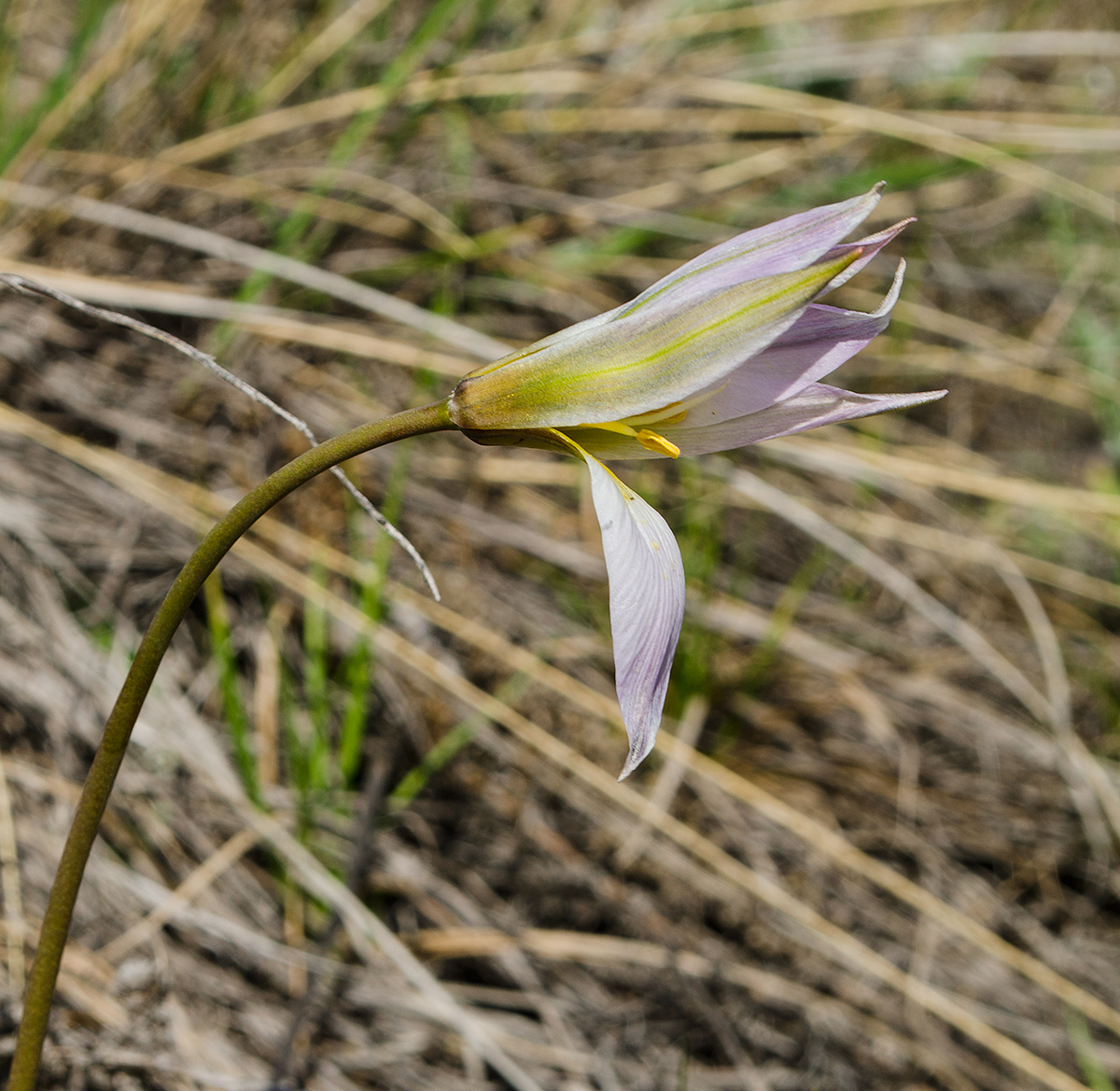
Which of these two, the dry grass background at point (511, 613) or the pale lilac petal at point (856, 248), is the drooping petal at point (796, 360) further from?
the dry grass background at point (511, 613)

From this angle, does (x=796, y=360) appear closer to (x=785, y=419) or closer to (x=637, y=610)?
(x=785, y=419)

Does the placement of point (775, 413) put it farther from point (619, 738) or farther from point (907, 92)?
point (907, 92)

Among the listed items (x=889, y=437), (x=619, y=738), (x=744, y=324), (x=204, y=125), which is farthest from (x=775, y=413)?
(x=204, y=125)

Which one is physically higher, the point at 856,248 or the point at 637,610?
the point at 856,248

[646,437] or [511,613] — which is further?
[511,613]

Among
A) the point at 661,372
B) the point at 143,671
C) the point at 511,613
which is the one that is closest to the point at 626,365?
the point at 661,372


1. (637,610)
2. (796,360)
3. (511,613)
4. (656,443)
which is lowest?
(511,613)

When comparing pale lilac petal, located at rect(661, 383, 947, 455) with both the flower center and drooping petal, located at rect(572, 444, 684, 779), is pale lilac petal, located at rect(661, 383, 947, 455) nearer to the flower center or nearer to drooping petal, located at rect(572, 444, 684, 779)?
the flower center
